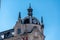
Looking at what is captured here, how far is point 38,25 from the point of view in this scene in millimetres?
64625

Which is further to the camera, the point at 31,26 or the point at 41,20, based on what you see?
the point at 41,20

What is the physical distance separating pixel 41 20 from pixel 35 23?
5254 millimetres

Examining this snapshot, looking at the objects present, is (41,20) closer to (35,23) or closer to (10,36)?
(35,23)

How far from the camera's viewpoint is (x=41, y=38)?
63.8 metres

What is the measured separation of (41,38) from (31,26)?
4370mm

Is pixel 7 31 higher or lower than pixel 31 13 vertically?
lower

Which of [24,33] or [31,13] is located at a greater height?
[31,13]

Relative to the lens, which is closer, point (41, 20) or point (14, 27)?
point (14, 27)

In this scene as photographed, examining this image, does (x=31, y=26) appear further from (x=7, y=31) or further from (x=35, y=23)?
(x=7, y=31)

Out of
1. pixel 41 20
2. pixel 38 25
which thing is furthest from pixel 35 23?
pixel 41 20

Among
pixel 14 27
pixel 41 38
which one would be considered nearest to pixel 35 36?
pixel 41 38

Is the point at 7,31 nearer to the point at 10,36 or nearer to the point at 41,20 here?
the point at 10,36

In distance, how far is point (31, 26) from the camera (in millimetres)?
63938

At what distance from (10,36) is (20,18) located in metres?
5.85
